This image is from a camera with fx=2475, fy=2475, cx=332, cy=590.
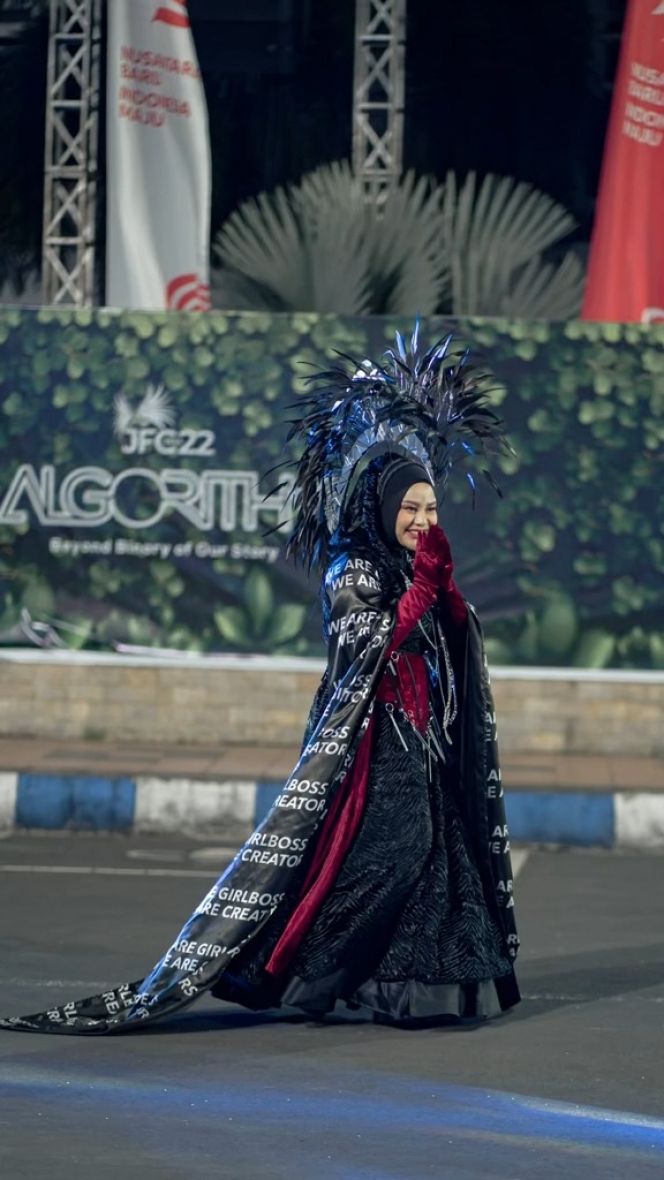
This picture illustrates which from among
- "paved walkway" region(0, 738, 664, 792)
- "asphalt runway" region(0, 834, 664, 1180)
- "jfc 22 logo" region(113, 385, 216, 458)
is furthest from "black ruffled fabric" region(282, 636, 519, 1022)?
"jfc 22 logo" region(113, 385, 216, 458)

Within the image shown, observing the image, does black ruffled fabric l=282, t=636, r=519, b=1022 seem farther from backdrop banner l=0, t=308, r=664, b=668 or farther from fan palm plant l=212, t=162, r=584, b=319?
fan palm plant l=212, t=162, r=584, b=319

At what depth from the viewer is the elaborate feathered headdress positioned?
7.27 m

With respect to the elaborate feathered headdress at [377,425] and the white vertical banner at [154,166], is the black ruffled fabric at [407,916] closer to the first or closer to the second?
the elaborate feathered headdress at [377,425]

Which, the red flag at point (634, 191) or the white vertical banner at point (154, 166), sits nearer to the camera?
the red flag at point (634, 191)

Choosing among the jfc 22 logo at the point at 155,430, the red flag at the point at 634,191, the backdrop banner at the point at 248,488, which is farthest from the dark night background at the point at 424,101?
the jfc 22 logo at the point at 155,430

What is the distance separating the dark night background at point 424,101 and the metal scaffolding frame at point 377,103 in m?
3.94

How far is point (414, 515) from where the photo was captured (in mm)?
6996

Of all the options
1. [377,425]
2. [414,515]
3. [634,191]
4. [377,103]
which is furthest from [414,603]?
[377,103]

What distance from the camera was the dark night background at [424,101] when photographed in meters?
19.7

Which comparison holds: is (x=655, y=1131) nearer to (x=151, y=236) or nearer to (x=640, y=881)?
(x=640, y=881)

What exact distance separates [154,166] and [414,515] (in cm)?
809

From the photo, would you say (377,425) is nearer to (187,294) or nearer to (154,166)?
(187,294)

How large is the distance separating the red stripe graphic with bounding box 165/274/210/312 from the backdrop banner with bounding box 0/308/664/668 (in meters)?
1.59

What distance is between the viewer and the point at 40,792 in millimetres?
11430
